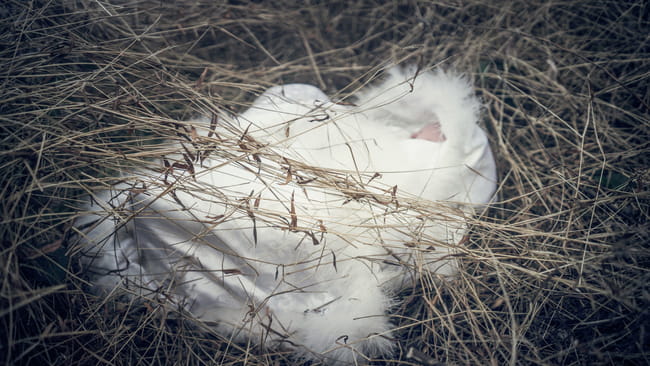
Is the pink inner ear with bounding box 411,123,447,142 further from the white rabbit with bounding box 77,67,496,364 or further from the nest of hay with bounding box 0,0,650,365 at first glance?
the nest of hay with bounding box 0,0,650,365

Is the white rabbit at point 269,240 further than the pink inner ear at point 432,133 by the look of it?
No

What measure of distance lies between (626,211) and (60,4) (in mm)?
2534

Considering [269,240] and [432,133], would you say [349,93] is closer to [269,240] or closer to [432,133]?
[432,133]

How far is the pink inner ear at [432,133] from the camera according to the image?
1.69m

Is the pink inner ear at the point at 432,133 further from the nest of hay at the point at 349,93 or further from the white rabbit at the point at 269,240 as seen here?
the nest of hay at the point at 349,93

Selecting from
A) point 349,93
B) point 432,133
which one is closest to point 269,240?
point 349,93

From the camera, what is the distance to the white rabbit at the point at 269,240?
4.13ft

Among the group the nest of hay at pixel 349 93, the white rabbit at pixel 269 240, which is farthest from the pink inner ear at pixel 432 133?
the nest of hay at pixel 349 93

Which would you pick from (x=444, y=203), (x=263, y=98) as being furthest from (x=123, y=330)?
(x=444, y=203)

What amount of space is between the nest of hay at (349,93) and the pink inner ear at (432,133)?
0.40 metres

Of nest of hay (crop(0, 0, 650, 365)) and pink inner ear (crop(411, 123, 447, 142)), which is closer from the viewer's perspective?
nest of hay (crop(0, 0, 650, 365))

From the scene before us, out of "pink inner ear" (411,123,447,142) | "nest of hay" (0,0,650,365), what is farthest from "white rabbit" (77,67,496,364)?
"pink inner ear" (411,123,447,142)

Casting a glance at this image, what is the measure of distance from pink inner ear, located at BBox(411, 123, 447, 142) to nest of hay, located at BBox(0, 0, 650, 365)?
398mm

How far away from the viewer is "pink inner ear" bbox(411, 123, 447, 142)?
5.54 ft
